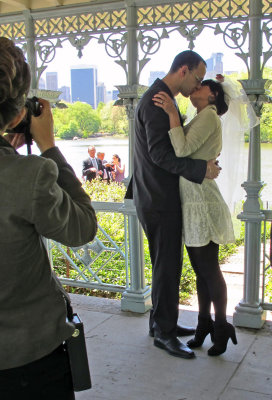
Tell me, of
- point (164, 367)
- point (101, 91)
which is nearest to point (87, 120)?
point (101, 91)

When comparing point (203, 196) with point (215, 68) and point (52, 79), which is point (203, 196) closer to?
point (215, 68)

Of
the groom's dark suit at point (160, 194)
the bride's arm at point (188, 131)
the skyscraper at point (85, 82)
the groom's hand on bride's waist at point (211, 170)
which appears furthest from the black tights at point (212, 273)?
the skyscraper at point (85, 82)

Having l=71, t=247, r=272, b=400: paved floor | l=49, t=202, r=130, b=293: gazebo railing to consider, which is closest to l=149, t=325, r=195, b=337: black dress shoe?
l=71, t=247, r=272, b=400: paved floor

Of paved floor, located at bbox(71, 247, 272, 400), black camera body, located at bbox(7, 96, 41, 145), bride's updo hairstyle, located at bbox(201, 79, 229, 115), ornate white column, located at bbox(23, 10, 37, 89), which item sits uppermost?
ornate white column, located at bbox(23, 10, 37, 89)

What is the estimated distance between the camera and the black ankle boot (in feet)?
11.1

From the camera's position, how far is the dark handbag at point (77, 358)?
1.34 metres

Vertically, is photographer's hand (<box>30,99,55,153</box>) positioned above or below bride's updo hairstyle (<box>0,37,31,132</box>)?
below

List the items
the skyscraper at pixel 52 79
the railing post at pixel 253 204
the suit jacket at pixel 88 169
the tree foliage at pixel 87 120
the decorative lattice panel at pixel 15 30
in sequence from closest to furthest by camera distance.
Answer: the railing post at pixel 253 204 → the decorative lattice panel at pixel 15 30 → the skyscraper at pixel 52 79 → the suit jacket at pixel 88 169 → the tree foliage at pixel 87 120

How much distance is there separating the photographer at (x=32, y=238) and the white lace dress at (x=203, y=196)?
5.90ft

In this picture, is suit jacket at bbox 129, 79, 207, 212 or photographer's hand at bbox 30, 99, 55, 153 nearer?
photographer's hand at bbox 30, 99, 55, 153

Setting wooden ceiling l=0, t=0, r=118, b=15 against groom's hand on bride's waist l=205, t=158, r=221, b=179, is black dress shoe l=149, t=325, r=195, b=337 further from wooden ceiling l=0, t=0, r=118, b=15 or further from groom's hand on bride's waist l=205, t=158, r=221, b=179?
wooden ceiling l=0, t=0, r=118, b=15

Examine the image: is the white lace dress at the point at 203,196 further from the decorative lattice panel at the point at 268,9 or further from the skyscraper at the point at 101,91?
the skyscraper at the point at 101,91

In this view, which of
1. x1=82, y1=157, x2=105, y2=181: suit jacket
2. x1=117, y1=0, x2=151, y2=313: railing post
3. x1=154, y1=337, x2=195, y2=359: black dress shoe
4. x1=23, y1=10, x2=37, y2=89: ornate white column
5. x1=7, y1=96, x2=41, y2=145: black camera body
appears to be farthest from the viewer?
x1=82, y1=157, x2=105, y2=181: suit jacket

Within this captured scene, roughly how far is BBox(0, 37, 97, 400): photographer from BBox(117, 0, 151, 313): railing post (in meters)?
2.74
